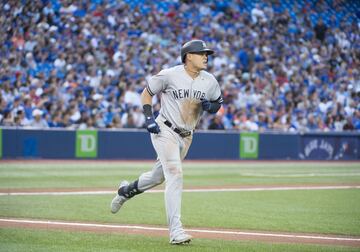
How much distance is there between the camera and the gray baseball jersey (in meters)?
7.57

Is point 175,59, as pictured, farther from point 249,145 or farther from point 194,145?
point 249,145

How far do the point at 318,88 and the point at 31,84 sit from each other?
37.2 ft

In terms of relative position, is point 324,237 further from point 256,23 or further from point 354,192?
point 256,23

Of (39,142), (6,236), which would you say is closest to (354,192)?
(6,236)

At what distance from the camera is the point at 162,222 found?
8.90 metres

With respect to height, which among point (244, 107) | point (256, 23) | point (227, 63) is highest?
point (256, 23)

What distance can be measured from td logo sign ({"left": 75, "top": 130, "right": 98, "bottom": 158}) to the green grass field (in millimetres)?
2492

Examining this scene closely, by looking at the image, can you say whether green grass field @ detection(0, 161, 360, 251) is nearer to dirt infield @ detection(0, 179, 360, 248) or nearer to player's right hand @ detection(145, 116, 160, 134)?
dirt infield @ detection(0, 179, 360, 248)

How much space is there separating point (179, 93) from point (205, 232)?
167cm

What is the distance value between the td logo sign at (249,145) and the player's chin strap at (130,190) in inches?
622

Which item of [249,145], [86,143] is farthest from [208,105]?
[249,145]

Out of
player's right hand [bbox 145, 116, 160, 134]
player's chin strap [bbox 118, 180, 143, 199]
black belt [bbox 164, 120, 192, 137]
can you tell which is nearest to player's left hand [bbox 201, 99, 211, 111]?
black belt [bbox 164, 120, 192, 137]

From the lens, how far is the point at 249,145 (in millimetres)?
24172

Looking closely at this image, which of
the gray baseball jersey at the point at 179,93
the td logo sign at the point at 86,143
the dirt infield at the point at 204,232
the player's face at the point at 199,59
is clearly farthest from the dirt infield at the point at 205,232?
the td logo sign at the point at 86,143
